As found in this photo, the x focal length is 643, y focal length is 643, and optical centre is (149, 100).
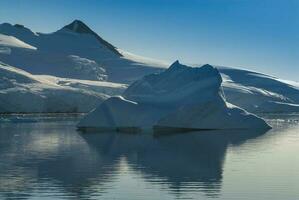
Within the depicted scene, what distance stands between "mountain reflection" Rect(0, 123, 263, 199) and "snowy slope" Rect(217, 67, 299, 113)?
205ft

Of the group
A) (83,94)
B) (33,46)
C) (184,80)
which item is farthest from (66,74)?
(184,80)

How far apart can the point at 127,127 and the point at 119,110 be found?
140 cm

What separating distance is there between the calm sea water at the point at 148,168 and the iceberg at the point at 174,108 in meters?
6.34

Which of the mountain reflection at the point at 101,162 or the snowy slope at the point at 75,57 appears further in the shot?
the snowy slope at the point at 75,57

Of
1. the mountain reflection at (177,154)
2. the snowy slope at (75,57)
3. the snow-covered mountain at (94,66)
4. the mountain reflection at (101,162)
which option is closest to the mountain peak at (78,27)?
the snowy slope at (75,57)

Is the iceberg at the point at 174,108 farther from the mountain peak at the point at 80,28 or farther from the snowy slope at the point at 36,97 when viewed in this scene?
the mountain peak at the point at 80,28

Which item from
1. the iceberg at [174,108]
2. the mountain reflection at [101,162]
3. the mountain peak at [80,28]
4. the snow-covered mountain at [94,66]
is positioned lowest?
the mountain reflection at [101,162]

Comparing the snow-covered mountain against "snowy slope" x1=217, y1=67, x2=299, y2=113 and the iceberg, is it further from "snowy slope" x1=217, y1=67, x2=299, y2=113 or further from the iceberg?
the iceberg

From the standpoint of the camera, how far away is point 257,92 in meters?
110

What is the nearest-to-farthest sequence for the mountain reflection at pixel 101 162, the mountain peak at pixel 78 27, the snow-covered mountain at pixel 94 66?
the mountain reflection at pixel 101 162, the snow-covered mountain at pixel 94 66, the mountain peak at pixel 78 27

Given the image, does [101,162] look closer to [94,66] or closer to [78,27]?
[94,66]

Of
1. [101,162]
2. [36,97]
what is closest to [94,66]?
[36,97]

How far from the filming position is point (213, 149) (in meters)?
29.9

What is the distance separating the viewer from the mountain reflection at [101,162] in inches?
666
